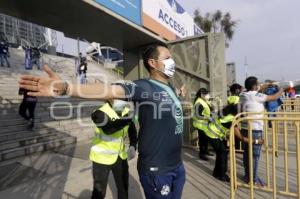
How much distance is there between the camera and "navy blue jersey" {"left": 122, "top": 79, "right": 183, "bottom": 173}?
243 centimetres

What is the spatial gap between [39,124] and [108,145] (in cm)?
651

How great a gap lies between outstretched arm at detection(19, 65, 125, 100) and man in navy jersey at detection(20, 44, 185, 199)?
11 centimetres

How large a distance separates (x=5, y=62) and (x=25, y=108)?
6.86 meters

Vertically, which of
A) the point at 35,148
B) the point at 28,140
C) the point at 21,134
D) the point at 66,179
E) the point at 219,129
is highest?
the point at 219,129

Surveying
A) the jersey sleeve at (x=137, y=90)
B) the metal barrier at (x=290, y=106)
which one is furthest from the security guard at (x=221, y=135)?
the metal barrier at (x=290, y=106)

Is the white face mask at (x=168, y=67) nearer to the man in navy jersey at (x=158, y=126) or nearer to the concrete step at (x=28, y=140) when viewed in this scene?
the man in navy jersey at (x=158, y=126)

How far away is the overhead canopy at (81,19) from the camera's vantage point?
18.2 ft

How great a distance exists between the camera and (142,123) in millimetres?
2480

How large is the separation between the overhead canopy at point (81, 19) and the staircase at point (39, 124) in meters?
1.64

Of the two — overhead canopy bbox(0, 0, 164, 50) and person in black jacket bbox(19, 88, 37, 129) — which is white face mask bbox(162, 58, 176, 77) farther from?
person in black jacket bbox(19, 88, 37, 129)

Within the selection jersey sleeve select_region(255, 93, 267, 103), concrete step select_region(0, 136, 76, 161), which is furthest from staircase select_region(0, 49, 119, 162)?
jersey sleeve select_region(255, 93, 267, 103)

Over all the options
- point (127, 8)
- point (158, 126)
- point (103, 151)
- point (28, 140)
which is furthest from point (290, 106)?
point (158, 126)

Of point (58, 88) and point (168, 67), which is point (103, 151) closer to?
point (168, 67)

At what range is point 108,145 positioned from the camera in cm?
365
